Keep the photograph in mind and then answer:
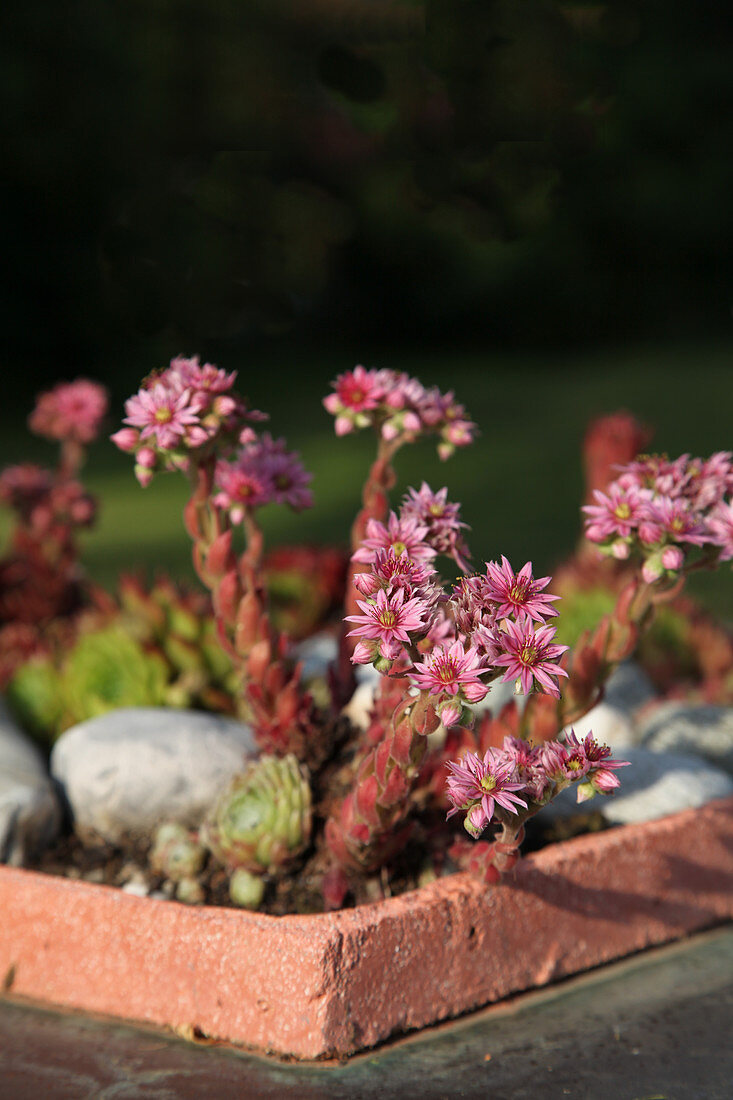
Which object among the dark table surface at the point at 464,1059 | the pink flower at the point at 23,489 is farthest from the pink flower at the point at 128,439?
the pink flower at the point at 23,489

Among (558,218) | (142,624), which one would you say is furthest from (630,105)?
(142,624)

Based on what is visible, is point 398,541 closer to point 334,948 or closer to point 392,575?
point 392,575

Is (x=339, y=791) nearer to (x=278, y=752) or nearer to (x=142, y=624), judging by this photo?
(x=278, y=752)

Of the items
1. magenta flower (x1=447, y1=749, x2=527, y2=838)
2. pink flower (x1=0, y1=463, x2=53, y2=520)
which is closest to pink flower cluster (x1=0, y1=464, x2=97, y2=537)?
pink flower (x1=0, y1=463, x2=53, y2=520)

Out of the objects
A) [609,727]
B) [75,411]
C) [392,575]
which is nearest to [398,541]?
[392,575]

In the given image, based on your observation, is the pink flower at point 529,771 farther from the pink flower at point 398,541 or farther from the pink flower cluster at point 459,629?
the pink flower at point 398,541

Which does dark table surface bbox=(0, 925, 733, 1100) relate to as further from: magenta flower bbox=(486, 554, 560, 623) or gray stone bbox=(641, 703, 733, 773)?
gray stone bbox=(641, 703, 733, 773)
